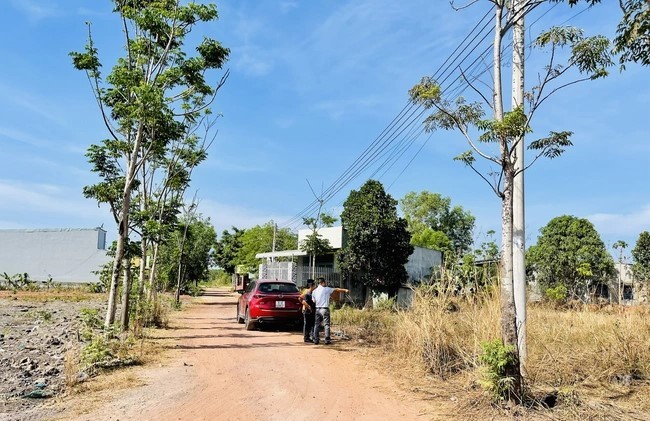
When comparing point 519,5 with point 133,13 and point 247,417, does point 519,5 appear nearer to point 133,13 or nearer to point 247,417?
point 247,417

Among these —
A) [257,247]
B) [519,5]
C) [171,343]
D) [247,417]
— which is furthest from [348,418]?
[257,247]

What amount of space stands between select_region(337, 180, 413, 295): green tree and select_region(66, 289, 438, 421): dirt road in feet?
37.7

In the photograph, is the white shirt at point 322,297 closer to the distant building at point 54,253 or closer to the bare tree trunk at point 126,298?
A: the bare tree trunk at point 126,298

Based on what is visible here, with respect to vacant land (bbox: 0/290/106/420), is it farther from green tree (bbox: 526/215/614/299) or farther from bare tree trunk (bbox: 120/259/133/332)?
green tree (bbox: 526/215/614/299)

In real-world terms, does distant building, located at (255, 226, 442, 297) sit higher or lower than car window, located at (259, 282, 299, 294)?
higher

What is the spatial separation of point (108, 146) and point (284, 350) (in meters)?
6.41

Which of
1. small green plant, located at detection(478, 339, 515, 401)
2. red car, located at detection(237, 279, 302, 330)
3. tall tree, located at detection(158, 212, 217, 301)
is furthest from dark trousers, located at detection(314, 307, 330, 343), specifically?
tall tree, located at detection(158, 212, 217, 301)

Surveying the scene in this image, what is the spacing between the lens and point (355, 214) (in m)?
23.7

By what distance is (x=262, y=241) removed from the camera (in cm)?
5388

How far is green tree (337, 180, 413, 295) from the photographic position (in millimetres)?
22984

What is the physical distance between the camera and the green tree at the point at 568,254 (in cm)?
3225

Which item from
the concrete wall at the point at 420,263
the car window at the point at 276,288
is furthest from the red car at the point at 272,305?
the concrete wall at the point at 420,263

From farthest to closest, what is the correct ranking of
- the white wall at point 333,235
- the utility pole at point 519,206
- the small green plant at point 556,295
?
1. the white wall at point 333,235
2. the small green plant at point 556,295
3. the utility pole at point 519,206

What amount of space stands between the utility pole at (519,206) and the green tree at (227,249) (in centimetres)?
5659
